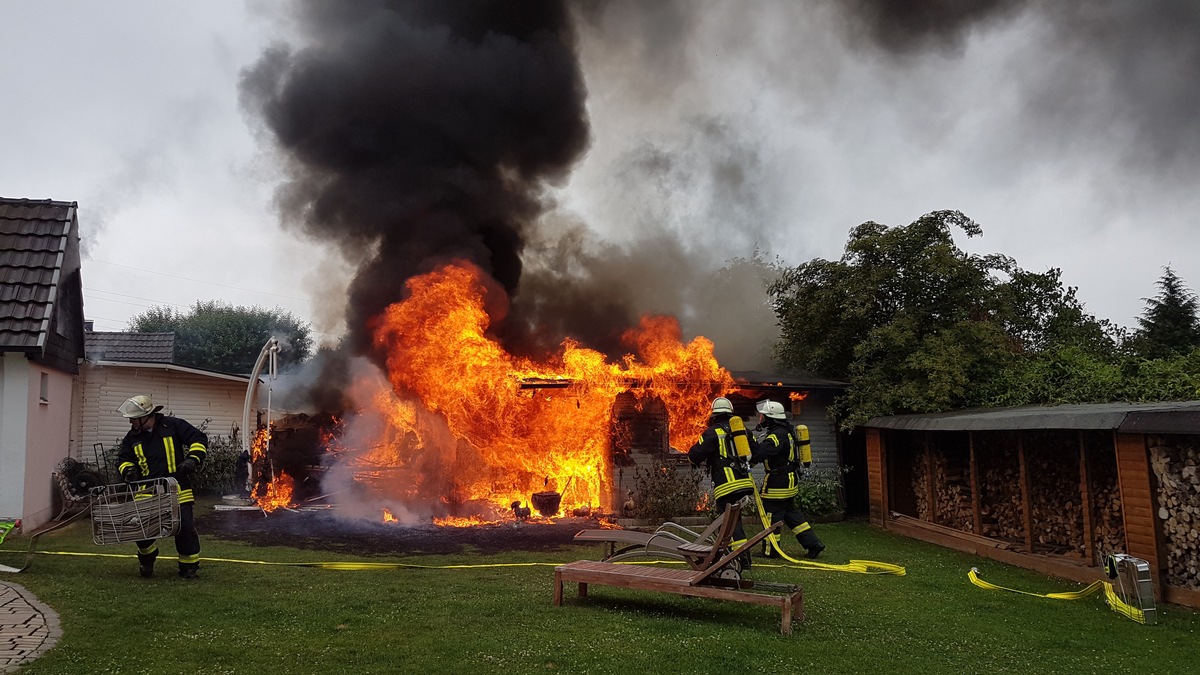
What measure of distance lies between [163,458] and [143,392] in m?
12.2

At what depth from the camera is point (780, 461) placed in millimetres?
9656

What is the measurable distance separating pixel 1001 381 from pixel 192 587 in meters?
13.4

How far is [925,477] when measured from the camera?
13.6 meters

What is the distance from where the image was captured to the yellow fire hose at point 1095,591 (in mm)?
6871

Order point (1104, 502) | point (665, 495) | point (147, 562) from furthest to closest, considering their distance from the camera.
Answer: point (665, 495) < point (1104, 502) < point (147, 562)

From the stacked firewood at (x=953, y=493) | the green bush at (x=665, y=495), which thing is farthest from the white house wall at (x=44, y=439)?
the stacked firewood at (x=953, y=493)

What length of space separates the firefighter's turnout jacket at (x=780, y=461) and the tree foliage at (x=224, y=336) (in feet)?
116

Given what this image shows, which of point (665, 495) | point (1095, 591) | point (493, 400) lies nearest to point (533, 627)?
point (1095, 591)

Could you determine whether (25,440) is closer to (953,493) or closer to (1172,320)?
(953,493)

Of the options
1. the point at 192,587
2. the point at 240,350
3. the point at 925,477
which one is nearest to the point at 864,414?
the point at 925,477

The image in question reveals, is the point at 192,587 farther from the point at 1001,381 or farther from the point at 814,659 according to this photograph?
the point at 1001,381

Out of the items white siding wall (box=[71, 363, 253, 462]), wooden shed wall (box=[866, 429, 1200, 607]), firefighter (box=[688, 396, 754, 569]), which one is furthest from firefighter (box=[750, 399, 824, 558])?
white siding wall (box=[71, 363, 253, 462])

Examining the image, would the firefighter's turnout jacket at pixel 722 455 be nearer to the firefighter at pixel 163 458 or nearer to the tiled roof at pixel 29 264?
the firefighter at pixel 163 458

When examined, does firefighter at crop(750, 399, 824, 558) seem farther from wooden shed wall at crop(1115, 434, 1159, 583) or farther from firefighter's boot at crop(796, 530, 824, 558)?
wooden shed wall at crop(1115, 434, 1159, 583)
